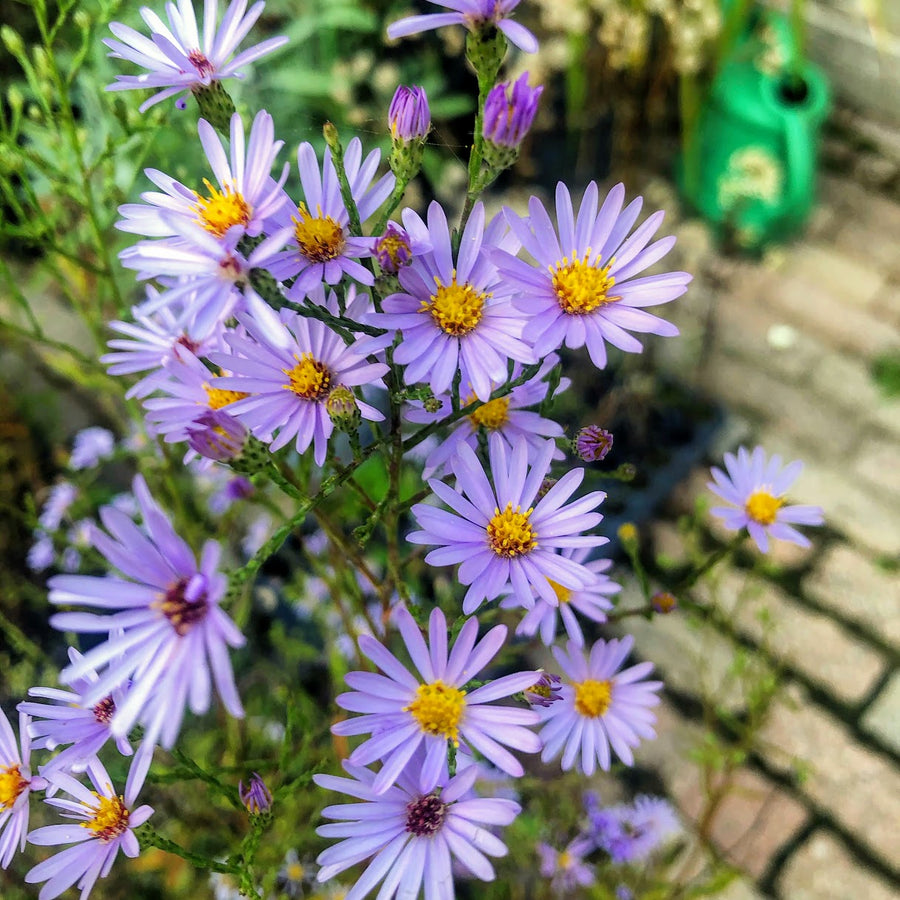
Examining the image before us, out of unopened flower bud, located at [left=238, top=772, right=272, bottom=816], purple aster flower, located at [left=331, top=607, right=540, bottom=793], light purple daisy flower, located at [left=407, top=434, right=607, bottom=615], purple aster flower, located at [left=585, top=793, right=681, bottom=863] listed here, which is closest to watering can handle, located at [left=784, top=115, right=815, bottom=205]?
purple aster flower, located at [left=585, top=793, right=681, bottom=863]

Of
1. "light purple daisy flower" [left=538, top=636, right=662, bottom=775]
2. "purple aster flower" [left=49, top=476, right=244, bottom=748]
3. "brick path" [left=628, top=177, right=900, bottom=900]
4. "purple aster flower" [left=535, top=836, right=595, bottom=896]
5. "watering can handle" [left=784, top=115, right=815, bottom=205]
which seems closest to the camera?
"purple aster flower" [left=49, top=476, right=244, bottom=748]

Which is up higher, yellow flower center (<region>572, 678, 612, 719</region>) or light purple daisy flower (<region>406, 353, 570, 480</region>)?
light purple daisy flower (<region>406, 353, 570, 480</region>)

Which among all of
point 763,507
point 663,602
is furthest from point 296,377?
point 763,507

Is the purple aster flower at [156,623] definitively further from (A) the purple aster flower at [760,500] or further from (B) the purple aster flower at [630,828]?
(B) the purple aster flower at [630,828]

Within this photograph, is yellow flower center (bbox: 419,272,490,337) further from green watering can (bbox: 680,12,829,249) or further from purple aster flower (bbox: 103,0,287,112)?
green watering can (bbox: 680,12,829,249)

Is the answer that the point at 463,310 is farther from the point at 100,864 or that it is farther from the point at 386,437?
the point at 100,864

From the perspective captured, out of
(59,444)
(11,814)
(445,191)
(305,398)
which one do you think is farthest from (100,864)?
(445,191)
